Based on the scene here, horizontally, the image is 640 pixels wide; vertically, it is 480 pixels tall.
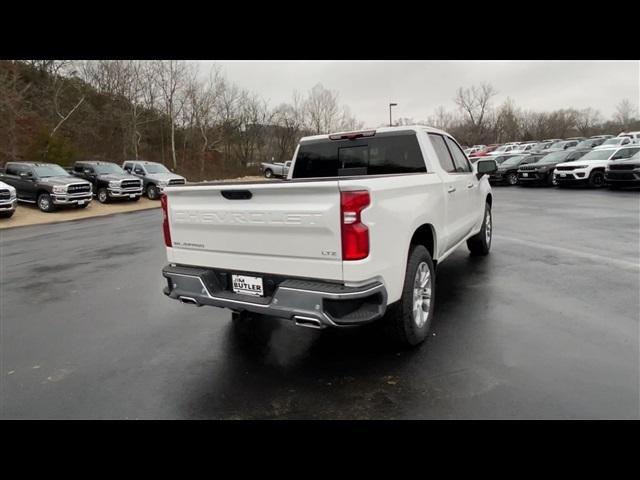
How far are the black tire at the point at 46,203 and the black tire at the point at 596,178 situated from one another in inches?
914

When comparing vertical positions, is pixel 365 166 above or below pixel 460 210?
above

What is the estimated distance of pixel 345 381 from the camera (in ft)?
11.2

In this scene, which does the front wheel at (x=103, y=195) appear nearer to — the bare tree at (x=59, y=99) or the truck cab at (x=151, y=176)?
the truck cab at (x=151, y=176)

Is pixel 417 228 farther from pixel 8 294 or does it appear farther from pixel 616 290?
pixel 8 294

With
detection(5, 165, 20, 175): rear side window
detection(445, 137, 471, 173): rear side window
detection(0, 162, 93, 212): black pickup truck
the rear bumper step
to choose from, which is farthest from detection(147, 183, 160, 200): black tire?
the rear bumper step

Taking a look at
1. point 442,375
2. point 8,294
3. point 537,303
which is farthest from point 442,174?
point 8,294

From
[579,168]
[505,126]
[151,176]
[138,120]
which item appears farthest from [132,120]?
[505,126]

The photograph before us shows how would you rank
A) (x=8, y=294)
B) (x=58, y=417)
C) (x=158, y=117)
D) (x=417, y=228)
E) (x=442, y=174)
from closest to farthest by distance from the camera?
(x=58, y=417), (x=417, y=228), (x=442, y=174), (x=8, y=294), (x=158, y=117)

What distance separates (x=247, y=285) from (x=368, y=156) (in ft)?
7.50

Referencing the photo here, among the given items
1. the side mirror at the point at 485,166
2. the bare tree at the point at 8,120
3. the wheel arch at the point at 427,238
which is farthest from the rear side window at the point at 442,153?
the bare tree at the point at 8,120

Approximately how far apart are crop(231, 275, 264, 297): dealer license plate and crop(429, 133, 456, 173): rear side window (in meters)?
2.69

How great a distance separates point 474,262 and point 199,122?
43075 mm

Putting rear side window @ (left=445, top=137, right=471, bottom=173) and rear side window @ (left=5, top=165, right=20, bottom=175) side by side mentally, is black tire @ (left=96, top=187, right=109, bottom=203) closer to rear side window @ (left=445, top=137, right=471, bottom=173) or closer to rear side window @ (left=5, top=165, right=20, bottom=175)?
rear side window @ (left=5, top=165, right=20, bottom=175)

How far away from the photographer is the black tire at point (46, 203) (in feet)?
58.2
